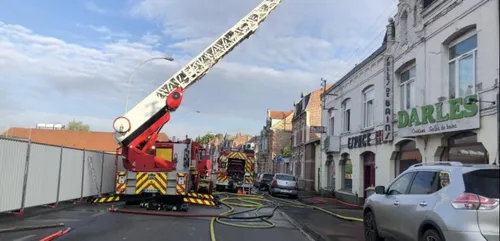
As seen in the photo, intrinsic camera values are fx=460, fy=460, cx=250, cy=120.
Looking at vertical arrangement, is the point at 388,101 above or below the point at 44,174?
above

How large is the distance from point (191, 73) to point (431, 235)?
A: 42.1ft

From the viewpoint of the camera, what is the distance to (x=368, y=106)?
944 inches

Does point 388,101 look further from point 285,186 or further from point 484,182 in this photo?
point 484,182

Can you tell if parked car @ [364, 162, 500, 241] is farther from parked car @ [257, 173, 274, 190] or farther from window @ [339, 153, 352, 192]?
parked car @ [257, 173, 274, 190]

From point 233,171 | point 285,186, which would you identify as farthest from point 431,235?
point 233,171

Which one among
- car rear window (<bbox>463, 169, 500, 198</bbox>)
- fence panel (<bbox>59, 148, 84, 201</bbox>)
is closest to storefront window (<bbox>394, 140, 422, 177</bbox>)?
car rear window (<bbox>463, 169, 500, 198</bbox>)

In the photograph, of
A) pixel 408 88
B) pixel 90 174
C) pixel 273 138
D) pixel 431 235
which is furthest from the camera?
pixel 273 138

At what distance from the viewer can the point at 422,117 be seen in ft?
51.0

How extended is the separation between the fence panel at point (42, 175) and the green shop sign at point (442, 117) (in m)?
12.8

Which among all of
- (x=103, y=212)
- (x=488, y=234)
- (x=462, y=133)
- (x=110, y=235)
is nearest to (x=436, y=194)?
(x=488, y=234)

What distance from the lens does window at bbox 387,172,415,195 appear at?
342 inches

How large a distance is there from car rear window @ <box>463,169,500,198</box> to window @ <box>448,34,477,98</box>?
773 cm

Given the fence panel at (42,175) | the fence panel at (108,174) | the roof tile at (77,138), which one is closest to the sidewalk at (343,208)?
the fence panel at (108,174)

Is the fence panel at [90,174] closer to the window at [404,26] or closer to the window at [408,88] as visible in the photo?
the window at [408,88]
